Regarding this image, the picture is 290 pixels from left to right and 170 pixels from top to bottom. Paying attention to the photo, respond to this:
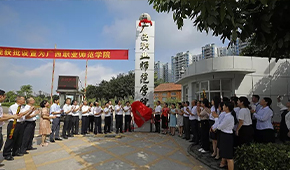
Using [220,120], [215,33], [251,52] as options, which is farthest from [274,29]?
[251,52]

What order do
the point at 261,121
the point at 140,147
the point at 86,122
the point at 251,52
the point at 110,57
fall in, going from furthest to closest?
the point at 251,52, the point at 110,57, the point at 86,122, the point at 140,147, the point at 261,121

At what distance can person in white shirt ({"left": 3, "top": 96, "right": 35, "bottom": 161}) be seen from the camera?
3801 millimetres

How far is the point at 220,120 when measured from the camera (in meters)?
3.32

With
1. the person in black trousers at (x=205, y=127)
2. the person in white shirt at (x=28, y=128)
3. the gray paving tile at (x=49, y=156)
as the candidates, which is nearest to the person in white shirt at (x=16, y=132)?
the person in white shirt at (x=28, y=128)

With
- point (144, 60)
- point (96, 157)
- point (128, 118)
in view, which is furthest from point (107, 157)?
point (144, 60)

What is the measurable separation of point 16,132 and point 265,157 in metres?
5.40

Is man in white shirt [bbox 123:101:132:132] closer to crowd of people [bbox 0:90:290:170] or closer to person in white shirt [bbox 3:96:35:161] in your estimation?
crowd of people [bbox 0:90:290:170]

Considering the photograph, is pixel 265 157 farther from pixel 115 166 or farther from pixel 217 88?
pixel 217 88

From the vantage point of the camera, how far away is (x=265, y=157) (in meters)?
2.71

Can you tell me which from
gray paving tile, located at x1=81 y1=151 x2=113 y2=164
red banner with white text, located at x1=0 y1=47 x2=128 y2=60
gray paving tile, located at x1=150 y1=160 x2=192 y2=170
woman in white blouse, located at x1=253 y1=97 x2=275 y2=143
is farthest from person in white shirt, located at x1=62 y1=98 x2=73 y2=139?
woman in white blouse, located at x1=253 y1=97 x2=275 y2=143

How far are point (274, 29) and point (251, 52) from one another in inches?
476

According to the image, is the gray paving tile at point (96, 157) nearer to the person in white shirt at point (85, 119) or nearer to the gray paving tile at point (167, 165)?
the gray paving tile at point (167, 165)

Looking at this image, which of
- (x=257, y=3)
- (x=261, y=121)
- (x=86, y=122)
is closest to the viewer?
(x=257, y=3)

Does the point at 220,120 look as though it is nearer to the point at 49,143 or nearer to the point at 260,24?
the point at 260,24
